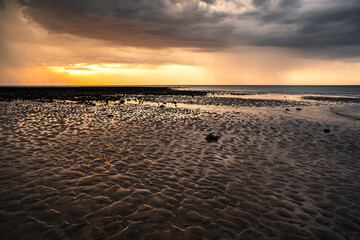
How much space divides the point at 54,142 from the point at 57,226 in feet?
25.6

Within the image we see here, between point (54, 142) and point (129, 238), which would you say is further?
point (54, 142)

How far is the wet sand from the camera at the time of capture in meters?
4.84

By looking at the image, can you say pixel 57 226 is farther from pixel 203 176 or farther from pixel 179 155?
pixel 179 155

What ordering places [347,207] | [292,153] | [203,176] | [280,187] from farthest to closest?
[292,153]
[203,176]
[280,187]
[347,207]

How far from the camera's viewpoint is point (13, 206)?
544 cm

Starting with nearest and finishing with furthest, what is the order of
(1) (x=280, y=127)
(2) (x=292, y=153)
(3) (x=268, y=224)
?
(3) (x=268, y=224)
(2) (x=292, y=153)
(1) (x=280, y=127)

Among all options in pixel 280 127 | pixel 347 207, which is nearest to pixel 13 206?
pixel 347 207

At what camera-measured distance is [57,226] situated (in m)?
4.73

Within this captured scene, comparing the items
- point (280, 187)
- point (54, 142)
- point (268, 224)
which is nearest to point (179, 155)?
point (280, 187)

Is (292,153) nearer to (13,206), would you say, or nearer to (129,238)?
(129,238)

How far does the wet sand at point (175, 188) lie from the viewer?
484 centimetres

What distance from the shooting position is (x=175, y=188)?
6738mm

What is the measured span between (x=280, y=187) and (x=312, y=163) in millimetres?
3396

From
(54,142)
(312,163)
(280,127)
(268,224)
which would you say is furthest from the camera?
(280,127)
